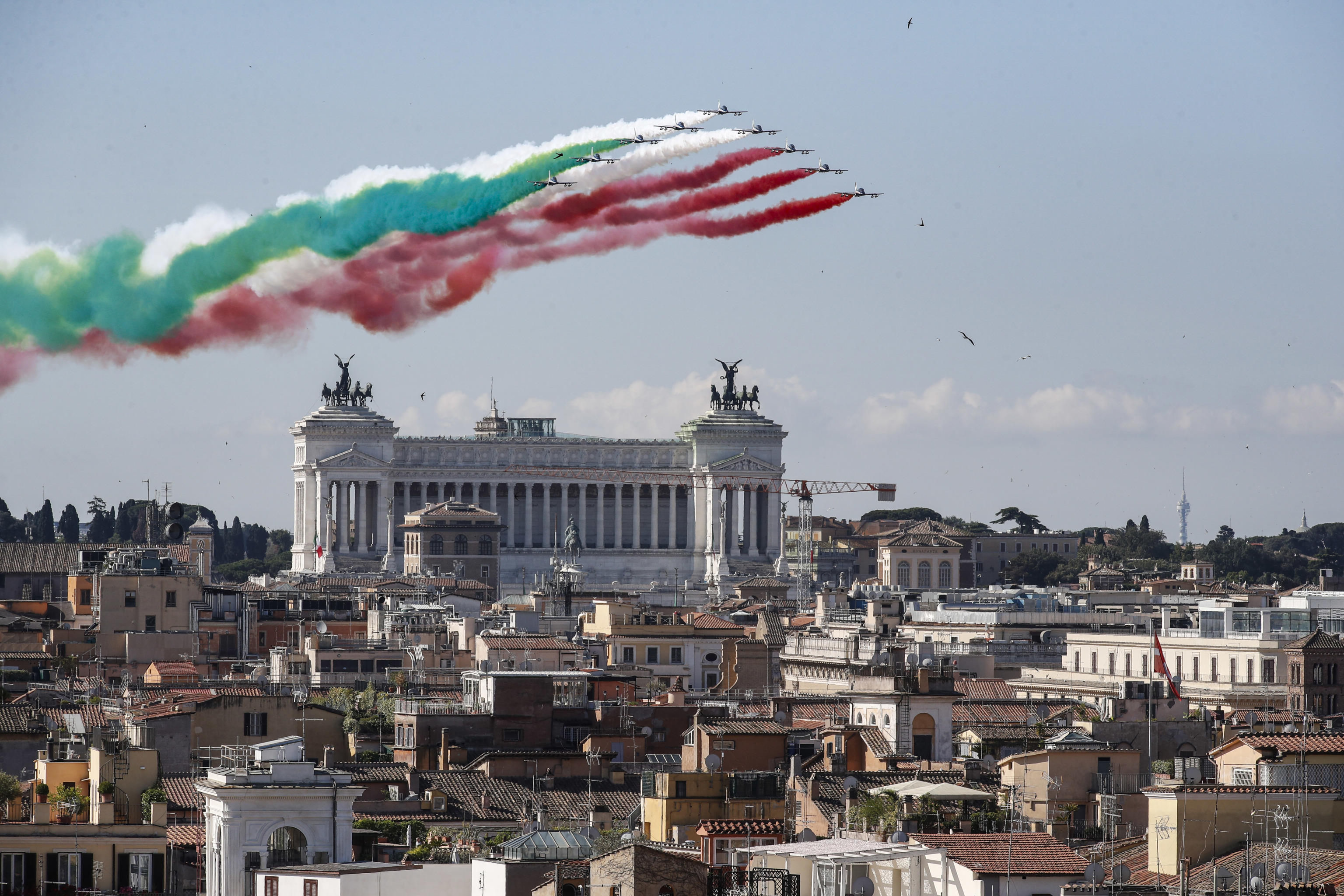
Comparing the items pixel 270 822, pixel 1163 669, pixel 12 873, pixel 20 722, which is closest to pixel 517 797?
pixel 20 722

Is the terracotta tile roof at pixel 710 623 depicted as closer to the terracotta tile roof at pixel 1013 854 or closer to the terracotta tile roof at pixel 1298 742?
the terracotta tile roof at pixel 1298 742

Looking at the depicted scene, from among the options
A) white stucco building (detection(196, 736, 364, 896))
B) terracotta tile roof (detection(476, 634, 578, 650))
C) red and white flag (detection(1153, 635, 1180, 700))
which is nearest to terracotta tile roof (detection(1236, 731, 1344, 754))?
white stucco building (detection(196, 736, 364, 896))

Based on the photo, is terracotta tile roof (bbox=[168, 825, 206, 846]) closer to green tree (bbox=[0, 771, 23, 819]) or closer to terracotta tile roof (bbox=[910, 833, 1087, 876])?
green tree (bbox=[0, 771, 23, 819])

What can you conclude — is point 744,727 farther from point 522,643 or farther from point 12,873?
point 522,643

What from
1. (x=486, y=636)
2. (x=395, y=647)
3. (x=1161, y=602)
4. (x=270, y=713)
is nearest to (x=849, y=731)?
(x=270, y=713)

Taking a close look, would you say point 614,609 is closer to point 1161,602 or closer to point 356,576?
point 1161,602
